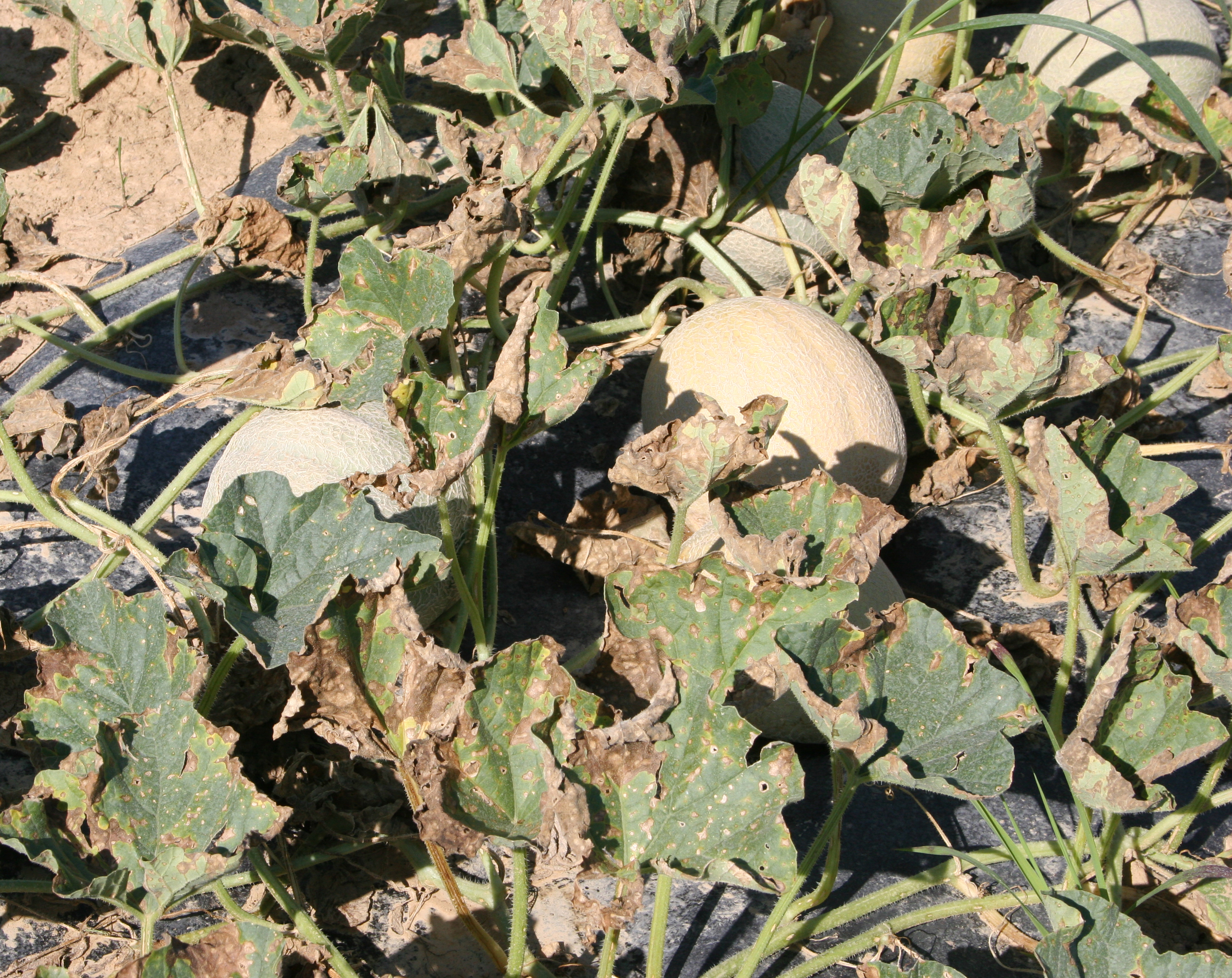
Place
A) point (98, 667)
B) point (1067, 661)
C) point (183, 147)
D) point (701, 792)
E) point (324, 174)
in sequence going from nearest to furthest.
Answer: point (701, 792) < point (98, 667) < point (1067, 661) < point (324, 174) < point (183, 147)

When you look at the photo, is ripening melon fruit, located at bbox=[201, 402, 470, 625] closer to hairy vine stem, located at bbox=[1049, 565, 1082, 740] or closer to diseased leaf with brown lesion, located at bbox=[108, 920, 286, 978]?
diseased leaf with brown lesion, located at bbox=[108, 920, 286, 978]

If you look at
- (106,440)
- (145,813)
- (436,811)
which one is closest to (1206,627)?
(436,811)

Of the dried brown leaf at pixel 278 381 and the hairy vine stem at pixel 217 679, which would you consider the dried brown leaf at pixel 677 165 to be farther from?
the hairy vine stem at pixel 217 679

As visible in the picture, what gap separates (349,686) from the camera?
147 cm

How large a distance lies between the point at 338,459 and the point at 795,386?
830 millimetres

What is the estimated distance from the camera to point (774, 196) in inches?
101

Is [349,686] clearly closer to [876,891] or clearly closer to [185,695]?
[185,695]

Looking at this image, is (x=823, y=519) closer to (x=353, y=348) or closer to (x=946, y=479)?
(x=946, y=479)

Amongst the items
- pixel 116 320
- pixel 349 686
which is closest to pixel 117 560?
pixel 349 686

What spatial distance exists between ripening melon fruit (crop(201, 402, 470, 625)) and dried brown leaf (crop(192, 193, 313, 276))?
0.63 metres

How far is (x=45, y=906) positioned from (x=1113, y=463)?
70.3 inches

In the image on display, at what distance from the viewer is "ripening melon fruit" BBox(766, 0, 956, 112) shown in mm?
2844

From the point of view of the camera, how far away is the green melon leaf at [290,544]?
152 cm

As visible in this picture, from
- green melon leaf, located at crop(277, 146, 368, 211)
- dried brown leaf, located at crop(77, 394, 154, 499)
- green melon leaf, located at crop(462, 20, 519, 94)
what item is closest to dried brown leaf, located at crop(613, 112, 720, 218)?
green melon leaf, located at crop(462, 20, 519, 94)
